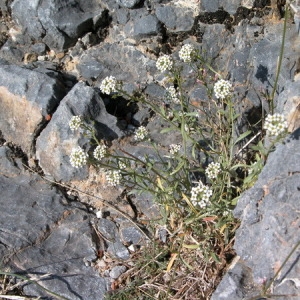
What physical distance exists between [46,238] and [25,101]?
5.27 feet

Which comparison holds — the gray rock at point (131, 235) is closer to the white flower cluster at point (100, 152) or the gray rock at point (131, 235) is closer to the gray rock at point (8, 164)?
the white flower cluster at point (100, 152)

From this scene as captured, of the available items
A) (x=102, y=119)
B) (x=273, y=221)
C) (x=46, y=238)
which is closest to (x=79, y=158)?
(x=46, y=238)

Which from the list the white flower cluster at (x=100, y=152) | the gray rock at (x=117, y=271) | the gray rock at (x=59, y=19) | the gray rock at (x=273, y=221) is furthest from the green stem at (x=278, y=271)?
the gray rock at (x=59, y=19)

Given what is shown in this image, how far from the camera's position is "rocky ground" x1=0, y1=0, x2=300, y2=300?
4.35 metres

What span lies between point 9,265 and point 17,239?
291mm

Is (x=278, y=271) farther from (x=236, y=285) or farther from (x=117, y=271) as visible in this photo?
(x=117, y=271)

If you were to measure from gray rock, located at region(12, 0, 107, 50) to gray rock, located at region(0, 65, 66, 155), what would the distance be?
74 cm

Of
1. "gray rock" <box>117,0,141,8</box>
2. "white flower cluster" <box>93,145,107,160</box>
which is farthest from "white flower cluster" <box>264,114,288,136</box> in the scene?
"gray rock" <box>117,0,141,8</box>

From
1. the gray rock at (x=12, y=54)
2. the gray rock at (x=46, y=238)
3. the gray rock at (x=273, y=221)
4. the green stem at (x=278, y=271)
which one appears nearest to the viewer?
the green stem at (x=278, y=271)

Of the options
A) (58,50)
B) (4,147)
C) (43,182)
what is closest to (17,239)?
(43,182)

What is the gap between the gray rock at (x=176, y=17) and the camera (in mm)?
6059

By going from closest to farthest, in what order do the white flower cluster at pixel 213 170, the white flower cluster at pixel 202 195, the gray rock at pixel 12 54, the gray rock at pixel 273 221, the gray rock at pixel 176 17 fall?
the gray rock at pixel 273 221 < the white flower cluster at pixel 202 195 < the white flower cluster at pixel 213 170 < the gray rock at pixel 176 17 < the gray rock at pixel 12 54

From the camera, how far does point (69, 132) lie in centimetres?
556

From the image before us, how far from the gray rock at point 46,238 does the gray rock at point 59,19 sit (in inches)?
71.1
